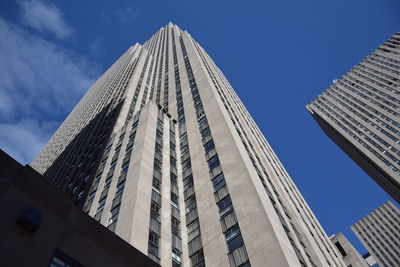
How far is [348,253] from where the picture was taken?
48875 millimetres

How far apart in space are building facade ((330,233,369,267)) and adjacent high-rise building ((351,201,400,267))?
83.8 metres

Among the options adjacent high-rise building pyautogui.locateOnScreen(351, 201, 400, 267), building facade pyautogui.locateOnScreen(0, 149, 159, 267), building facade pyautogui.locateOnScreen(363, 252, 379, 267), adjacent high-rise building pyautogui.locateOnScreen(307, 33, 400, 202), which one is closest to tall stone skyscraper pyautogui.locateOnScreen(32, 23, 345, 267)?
building facade pyautogui.locateOnScreen(0, 149, 159, 267)

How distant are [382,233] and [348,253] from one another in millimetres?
98073

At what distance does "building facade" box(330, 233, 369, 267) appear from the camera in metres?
45.5

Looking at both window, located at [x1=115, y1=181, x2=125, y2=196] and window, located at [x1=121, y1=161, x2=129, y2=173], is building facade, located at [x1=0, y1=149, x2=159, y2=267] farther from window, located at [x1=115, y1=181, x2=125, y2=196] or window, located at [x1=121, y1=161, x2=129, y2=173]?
window, located at [x1=121, y1=161, x2=129, y2=173]

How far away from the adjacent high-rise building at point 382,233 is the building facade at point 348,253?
275ft

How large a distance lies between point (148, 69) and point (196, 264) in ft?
258

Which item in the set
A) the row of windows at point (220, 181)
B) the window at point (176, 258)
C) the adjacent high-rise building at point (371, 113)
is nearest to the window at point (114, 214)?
the window at point (176, 258)

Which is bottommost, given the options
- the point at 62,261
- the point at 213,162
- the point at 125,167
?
the point at 62,261

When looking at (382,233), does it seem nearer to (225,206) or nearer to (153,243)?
(225,206)

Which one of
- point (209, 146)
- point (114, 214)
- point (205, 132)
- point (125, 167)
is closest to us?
point (114, 214)

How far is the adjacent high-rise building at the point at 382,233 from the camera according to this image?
119 meters

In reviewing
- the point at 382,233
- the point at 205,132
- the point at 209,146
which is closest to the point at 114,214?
the point at 209,146

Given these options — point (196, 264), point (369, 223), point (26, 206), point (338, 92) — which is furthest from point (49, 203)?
point (369, 223)
